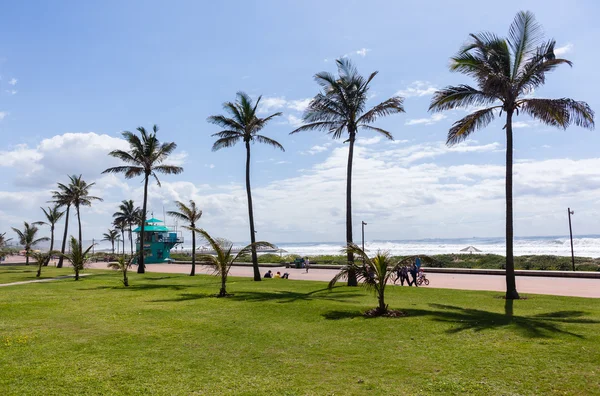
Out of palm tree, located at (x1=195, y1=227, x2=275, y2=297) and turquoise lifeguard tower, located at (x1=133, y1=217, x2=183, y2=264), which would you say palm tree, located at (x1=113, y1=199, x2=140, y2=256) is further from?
palm tree, located at (x1=195, y1=227, x2=275, y2=297)

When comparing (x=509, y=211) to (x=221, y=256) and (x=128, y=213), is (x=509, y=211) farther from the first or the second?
(x=128, y=213)

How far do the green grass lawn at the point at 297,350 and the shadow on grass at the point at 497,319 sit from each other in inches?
1.0

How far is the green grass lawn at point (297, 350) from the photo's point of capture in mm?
5293

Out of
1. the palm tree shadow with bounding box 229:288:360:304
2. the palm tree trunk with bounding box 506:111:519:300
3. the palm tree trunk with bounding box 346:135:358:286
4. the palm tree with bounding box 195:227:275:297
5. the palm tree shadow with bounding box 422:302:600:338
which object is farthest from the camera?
the palm tree trunk with bounding box 346:135:358:286

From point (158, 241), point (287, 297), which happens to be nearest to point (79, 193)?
point (158, 241)

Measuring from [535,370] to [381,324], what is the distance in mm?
3697

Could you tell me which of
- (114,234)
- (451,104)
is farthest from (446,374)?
(114,234)

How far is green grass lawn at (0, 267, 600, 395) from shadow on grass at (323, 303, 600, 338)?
Answer: 3 cm

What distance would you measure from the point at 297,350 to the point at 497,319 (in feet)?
17.1

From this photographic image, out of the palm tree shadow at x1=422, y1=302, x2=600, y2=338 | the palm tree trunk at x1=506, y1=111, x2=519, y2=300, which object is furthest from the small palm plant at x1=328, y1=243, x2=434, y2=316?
the palm tree trunk at x1=506, y1=111, x2=519, y2=300

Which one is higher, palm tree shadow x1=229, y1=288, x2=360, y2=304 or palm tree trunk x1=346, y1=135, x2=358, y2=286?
palm tree trunk x1=346, y1=135, x2=358, y2=286

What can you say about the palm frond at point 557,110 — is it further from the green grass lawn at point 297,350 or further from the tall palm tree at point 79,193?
the tall palm tree at point 79,193

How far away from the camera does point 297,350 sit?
7.03 metres

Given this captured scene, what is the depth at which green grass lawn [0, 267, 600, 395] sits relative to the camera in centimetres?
529
